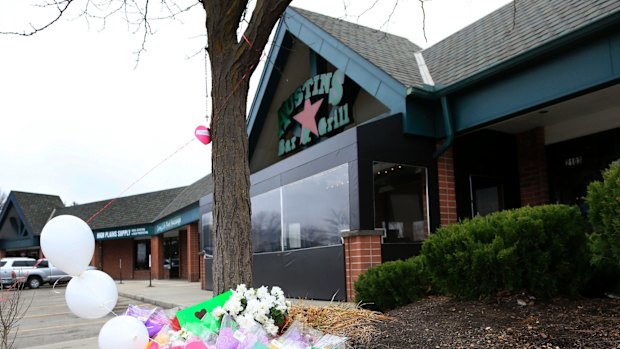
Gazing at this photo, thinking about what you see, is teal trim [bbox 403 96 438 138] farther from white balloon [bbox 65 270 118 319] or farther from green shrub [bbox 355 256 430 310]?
white balloon [bbox 65 270 118 319]

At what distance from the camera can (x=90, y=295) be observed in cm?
326

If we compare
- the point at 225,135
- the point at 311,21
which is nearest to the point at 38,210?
the point at 311,21

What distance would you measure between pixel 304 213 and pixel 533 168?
4.93m

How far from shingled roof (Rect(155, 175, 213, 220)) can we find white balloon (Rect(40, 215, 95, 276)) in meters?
20.5

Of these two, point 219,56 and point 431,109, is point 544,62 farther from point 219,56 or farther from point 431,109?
point 219,56

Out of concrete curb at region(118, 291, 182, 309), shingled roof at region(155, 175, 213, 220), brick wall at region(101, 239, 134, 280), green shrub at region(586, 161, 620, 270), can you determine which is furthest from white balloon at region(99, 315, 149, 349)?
brick wall at region(101, 239, 134, 280)

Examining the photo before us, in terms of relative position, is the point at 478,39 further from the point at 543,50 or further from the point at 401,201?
the point at 401,201

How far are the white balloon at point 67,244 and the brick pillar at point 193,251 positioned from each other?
66.1 feet

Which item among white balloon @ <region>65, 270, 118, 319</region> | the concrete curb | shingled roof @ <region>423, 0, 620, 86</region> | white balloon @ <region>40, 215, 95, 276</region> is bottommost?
the concrete curb

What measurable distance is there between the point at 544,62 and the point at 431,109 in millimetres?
2242

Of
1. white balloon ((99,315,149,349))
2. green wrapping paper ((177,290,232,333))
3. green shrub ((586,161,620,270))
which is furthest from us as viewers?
green shrub ((586,161,620,270))

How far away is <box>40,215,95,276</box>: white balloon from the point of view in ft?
10.3

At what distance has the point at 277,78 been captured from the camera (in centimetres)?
1384

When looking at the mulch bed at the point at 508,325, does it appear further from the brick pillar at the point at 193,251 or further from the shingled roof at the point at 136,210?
the shingled roof at the point at 136,210
